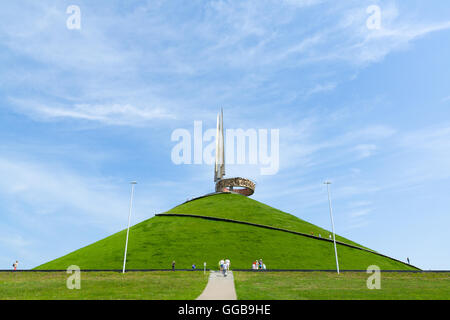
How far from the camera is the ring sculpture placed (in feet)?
300

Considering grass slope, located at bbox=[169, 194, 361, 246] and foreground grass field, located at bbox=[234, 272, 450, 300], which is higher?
grass slope, located at bbox=[169, 194, 361, 246]

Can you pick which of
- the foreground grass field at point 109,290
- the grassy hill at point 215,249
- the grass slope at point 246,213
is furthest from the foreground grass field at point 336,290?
the grass slope at point 246,213

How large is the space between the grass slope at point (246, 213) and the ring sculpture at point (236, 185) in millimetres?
6103

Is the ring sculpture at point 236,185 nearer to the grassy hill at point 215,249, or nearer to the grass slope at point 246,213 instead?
the grass slope at point 246,213

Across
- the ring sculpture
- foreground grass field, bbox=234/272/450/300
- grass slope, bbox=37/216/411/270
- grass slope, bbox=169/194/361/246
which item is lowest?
foreground grass field, bbox=234/272/450/300

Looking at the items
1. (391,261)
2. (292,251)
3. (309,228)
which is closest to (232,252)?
(292,251)

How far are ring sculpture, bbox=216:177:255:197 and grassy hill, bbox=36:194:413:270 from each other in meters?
24.5

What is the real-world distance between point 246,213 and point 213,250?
2202 cm

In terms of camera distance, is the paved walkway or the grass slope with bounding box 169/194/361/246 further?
the grass slope with bounding box 169/194/361/246

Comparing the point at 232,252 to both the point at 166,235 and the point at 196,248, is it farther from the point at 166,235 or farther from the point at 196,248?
the point at 166,235

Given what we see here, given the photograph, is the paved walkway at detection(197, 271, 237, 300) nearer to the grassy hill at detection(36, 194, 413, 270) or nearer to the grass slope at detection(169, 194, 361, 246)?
the grassy hill at detection(36, 194, 413, 270)

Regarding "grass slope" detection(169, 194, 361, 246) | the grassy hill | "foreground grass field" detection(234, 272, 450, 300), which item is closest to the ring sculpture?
"grass slope" detection(169, 194, 361, 246)

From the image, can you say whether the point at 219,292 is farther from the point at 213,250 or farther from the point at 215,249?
the point at 215,249
